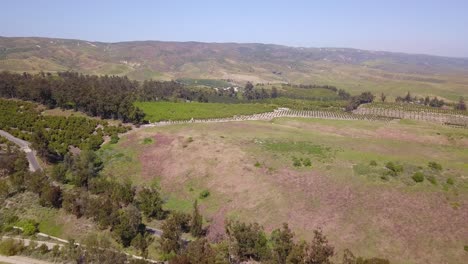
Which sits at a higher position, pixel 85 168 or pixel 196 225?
pixel 85 168

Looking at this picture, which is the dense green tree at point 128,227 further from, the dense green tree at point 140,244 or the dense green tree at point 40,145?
the dense green tree at point 40,145

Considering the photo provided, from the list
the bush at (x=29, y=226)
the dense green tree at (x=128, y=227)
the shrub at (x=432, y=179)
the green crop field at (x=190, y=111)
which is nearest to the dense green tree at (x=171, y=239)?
the dense green tree at (x=128, y=227)

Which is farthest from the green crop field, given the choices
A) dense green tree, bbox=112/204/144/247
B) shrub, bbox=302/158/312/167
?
dense green tree, bbox=112/204/144/247

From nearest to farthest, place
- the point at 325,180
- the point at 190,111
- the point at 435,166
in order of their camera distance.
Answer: the point at 325,180, the point at 435,166, the point at 190,111

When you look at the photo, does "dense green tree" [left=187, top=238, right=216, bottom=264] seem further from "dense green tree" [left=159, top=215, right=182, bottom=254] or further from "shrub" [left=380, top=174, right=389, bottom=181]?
"shrub" [left=380, top=174, right=389, bottom=181]

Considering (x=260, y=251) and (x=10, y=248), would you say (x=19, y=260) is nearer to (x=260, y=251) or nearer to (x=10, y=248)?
(x=10, y=248)

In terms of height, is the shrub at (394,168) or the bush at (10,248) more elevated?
the shrub at (394,168)

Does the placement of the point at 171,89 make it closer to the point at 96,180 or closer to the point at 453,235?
the point at 96,180

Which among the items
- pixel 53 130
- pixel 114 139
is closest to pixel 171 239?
pixel 114 139
